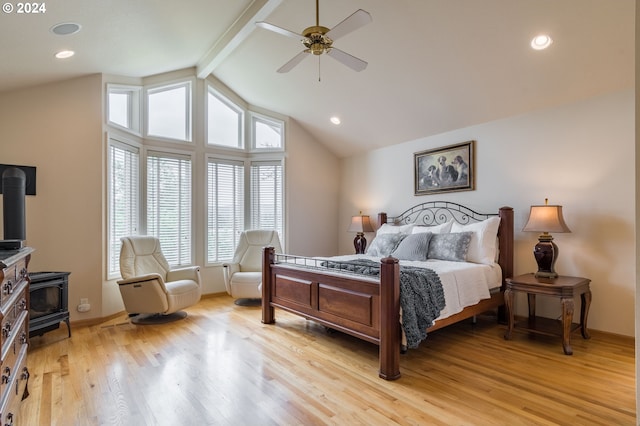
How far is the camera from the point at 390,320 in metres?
2.70

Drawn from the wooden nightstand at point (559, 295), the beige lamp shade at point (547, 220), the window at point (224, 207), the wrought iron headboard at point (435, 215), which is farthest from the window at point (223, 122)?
the wooden nightstand at point (559, 295)

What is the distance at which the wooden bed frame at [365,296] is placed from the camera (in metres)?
2.71

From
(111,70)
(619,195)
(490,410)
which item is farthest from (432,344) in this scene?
(111,70)

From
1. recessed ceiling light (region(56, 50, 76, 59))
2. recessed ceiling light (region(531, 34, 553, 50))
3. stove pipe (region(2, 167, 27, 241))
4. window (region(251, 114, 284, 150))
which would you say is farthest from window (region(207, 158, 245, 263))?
recessed ceiling light (region(531, 34, 553, 50))

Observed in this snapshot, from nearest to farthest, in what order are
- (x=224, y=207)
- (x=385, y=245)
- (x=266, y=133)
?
(x=385, y=245)
(x=224, y=207)
(x=266, y=133)

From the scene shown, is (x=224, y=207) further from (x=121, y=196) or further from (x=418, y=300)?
(x=418, y=300)

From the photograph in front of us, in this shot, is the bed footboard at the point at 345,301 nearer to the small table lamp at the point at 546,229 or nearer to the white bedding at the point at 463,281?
the white bedding at the point at 463,281

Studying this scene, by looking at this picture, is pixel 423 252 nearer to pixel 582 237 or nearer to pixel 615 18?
pixel 582 237

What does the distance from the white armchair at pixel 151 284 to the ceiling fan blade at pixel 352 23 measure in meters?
3.16

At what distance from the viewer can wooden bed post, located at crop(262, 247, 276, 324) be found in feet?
13.6

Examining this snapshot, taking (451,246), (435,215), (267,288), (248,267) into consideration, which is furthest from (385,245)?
(248,267)

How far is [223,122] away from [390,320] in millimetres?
4455

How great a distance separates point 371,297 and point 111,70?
13.3 ft

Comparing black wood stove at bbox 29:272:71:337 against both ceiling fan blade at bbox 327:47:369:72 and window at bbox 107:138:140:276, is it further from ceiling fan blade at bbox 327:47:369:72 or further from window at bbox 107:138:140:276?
ceiling fan blade at bbox 327:47:369:72
